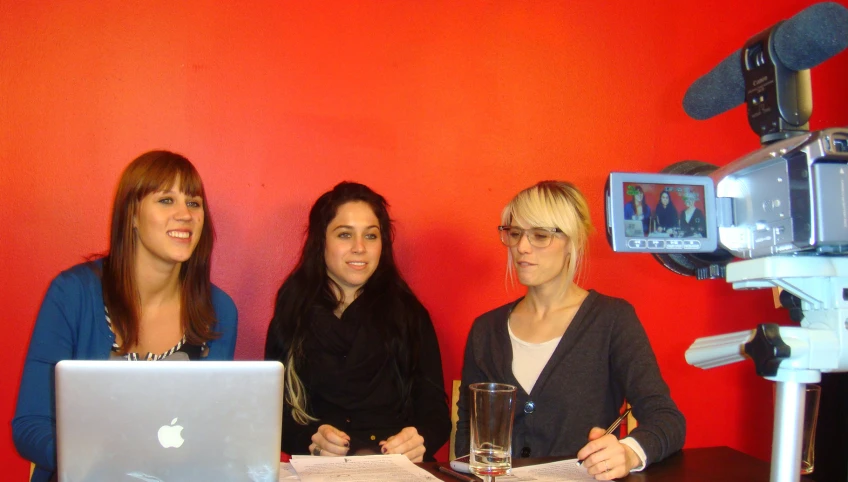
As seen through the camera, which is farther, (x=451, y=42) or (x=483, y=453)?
(x=451, y=42)

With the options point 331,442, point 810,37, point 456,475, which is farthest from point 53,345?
point 810,37

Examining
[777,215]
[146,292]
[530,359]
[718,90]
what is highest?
[718,90]

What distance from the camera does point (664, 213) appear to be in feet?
3.30

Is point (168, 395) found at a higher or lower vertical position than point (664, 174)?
lower

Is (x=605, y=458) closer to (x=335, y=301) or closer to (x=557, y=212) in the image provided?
(x=557, y=212)

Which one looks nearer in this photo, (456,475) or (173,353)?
(456,475)

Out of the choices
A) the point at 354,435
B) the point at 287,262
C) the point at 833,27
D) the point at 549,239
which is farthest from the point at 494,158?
the point at 833,27

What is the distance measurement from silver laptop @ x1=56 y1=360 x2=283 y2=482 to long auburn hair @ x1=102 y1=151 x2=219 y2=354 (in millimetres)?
937

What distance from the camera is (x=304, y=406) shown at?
2.13 m

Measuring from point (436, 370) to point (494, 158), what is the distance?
33.1 inches

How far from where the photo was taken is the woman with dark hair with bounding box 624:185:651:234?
0.99m

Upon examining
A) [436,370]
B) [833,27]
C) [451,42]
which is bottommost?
[436,370]

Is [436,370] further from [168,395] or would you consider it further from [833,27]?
[833,27]

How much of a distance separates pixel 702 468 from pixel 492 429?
19.5 inches
